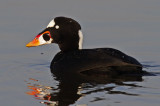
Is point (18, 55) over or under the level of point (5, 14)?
under

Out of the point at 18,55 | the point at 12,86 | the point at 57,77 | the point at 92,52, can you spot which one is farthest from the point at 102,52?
the point at 18,55

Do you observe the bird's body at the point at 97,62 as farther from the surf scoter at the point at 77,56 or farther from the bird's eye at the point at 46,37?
the bird's eye at the point at 46,37

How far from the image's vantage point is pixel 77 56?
8.98 meters

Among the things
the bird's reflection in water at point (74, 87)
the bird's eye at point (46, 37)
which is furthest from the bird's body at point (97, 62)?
the bird's eye at point (46, 37)

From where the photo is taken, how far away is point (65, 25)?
32.4 feet

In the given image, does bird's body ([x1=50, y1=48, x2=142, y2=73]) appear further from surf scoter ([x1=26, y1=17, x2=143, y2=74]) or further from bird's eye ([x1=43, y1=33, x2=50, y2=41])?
bird's eye ([x1=43, y1=33, x2=50, y2=41])

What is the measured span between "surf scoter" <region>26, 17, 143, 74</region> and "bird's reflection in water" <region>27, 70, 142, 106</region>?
4.3 inches

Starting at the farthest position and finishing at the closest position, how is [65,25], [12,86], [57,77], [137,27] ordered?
1. [137,27]
2. [65,25]
3. [57,77]
4. [12,86]

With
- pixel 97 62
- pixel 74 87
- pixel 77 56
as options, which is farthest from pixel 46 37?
pixel 74 87

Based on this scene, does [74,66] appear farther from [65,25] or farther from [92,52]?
[65,25]

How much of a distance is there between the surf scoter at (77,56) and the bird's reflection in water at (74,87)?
11 cm

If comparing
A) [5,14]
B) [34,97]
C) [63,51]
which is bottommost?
[34,97]

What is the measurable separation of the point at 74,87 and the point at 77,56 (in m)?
0.81

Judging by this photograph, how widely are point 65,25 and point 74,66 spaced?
1.32 m
